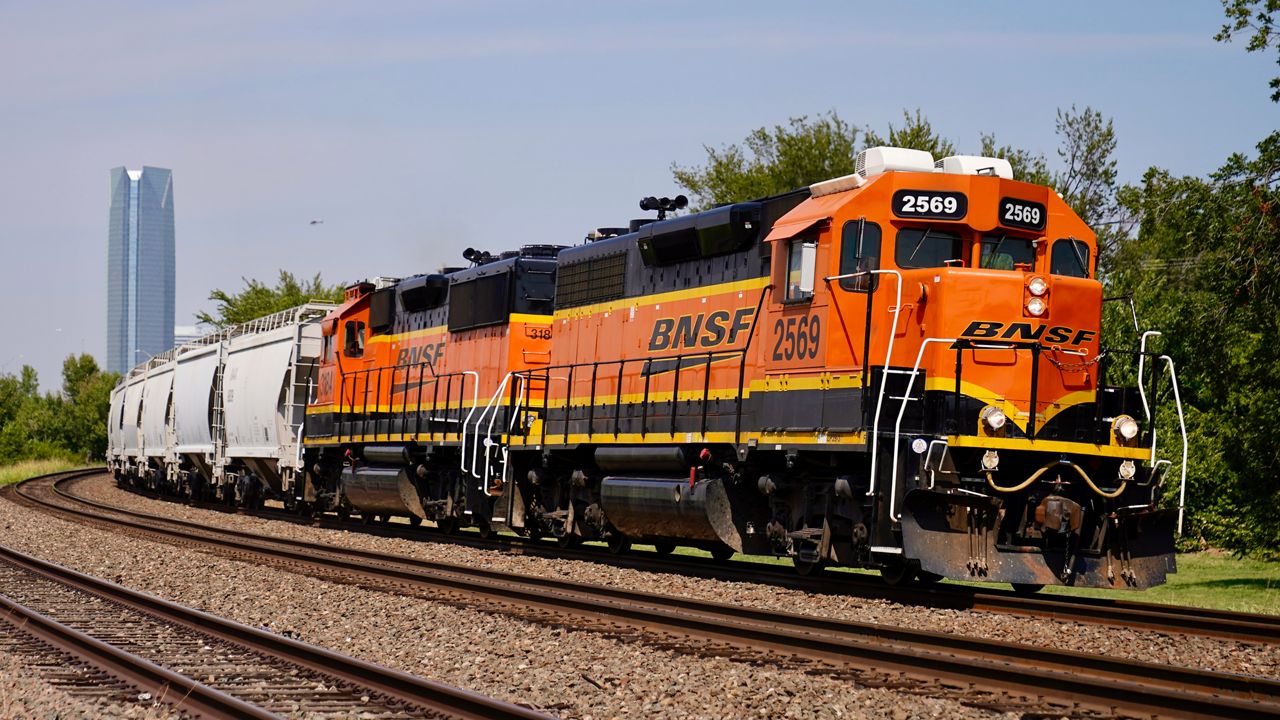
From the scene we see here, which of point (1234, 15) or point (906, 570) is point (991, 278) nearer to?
point (906, 570)

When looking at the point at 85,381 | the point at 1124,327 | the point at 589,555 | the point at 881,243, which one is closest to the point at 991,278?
the point at 881,243

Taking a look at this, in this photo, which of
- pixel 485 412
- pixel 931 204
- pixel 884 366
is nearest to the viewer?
pixel 884 366

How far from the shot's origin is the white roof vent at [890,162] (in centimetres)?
1239

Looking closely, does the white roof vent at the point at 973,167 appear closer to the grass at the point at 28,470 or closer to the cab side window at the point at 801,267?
the cab side window at the point at 801,267

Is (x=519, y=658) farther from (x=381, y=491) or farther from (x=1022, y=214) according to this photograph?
(x=381, y=491)

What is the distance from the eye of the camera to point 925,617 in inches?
416

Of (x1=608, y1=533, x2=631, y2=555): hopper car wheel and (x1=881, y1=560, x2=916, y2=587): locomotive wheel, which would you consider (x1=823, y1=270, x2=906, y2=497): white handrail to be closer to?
(x1=881, y1=560, x2=916, y2=587): locomotive wheel

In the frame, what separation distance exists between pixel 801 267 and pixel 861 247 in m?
0.73

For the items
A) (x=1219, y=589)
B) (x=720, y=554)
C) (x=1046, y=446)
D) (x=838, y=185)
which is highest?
(x=838, y=185)

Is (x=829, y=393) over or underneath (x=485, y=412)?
over

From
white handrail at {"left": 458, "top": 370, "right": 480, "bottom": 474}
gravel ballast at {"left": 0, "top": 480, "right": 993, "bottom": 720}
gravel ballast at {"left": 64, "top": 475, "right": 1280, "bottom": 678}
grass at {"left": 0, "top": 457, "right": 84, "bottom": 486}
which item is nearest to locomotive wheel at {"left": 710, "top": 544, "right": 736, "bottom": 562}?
gravel ballast at {"left": 64, "top": 475, "right": 1280, "bottom": 678}

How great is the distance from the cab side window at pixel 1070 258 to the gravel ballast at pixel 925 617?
11.1ft

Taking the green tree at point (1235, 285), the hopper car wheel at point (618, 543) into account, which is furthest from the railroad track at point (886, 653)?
the green tree at point (1235, 285)

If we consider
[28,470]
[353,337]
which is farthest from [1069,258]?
[28,470]
